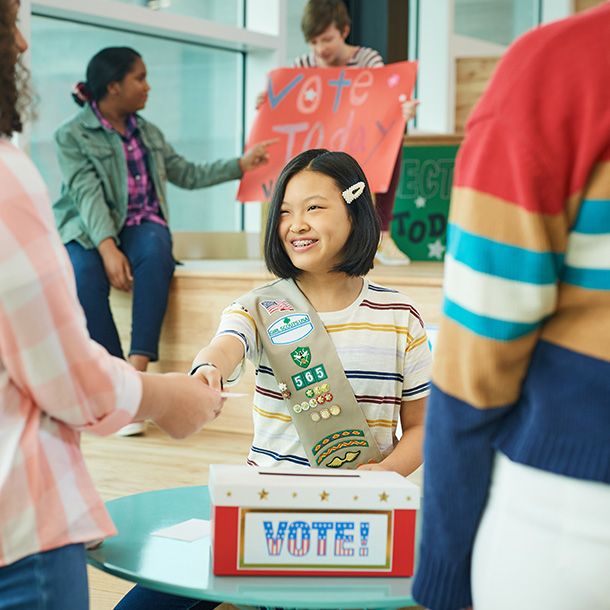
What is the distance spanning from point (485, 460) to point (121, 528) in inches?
22.9

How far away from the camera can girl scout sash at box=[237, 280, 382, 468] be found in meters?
1.25

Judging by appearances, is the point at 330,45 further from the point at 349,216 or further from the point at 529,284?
the point at 529,284

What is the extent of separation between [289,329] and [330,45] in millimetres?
2343

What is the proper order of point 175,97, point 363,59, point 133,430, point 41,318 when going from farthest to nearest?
point 175,97, point 363,59, point 133,430, point 41,318

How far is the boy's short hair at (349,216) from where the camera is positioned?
4.48 feet

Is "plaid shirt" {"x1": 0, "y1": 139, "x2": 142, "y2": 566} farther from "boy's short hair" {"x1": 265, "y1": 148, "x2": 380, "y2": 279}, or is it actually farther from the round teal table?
"boy's short hair" {"x1": 265, "y1": 148, "x2": 380, "y2": 279}

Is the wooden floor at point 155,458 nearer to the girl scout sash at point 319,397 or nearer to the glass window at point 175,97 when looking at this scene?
the girl scout sash at point 319,397

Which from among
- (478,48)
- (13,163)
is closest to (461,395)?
(13,163)

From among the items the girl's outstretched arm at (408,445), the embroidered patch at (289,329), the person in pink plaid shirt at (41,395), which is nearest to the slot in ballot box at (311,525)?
the person in pink plaid shirt at (41,395)

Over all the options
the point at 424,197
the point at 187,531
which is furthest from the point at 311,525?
the point at 424,197

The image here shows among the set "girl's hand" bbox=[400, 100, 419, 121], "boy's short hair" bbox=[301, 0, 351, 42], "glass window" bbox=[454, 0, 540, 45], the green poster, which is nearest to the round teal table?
"girl's hand" bbox=[400, 100, 419, 121]

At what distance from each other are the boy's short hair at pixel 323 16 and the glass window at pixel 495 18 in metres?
2.82

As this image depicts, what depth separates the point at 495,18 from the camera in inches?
241

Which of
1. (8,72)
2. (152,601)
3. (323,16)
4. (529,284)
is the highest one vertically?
(323,16)
